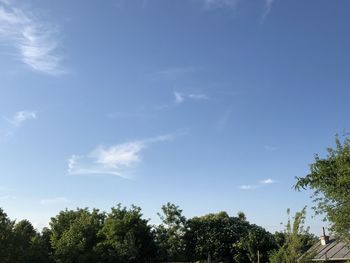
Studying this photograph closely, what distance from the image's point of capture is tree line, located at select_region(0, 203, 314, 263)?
40250 millimetres

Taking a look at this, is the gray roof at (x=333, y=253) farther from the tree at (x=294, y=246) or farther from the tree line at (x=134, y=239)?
the tree at (x=294, y=246)

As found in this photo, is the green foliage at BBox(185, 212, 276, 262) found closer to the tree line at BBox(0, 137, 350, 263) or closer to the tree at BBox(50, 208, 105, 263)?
the tree line at BBox(0, 137, 350, 263)

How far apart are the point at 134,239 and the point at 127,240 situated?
942 millimetres

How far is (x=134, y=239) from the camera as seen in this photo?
53312mm

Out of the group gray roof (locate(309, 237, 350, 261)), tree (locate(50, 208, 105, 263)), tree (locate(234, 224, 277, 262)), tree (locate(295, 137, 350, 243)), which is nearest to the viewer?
tree (locate(295, 137, 350, 243))

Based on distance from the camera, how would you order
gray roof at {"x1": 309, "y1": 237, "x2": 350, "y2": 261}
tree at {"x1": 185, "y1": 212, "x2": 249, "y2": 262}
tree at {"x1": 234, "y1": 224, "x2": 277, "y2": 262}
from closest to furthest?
gray roof at {"x1": 309, "y1": 237, "x2": 350, "y2": 261}, tree at {"x1": 234, "y1": 224, "x2": 277, "y2": 262}, tree at {"x1": 185, "y1": 212, "x2": 249, "y2": 262}

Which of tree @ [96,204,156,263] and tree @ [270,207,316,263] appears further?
tree @ [96,204,156,263]

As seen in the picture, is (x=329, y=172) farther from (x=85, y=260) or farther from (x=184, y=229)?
(x=184, y=229)

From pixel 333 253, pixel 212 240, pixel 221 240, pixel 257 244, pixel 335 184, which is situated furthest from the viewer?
pixel 221 240

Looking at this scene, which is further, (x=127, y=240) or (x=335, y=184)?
(x=127, y=240)

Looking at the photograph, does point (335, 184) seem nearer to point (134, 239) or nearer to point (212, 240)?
point (134, 239)

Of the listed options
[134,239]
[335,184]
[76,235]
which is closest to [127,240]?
[134,239]

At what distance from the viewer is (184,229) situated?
7000 centimetres

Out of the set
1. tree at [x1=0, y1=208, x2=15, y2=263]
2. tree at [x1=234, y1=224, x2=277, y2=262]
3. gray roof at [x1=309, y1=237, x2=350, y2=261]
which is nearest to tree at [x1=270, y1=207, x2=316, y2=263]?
gray roof at [x1=309, y1=237, x2=350, y2=261]
